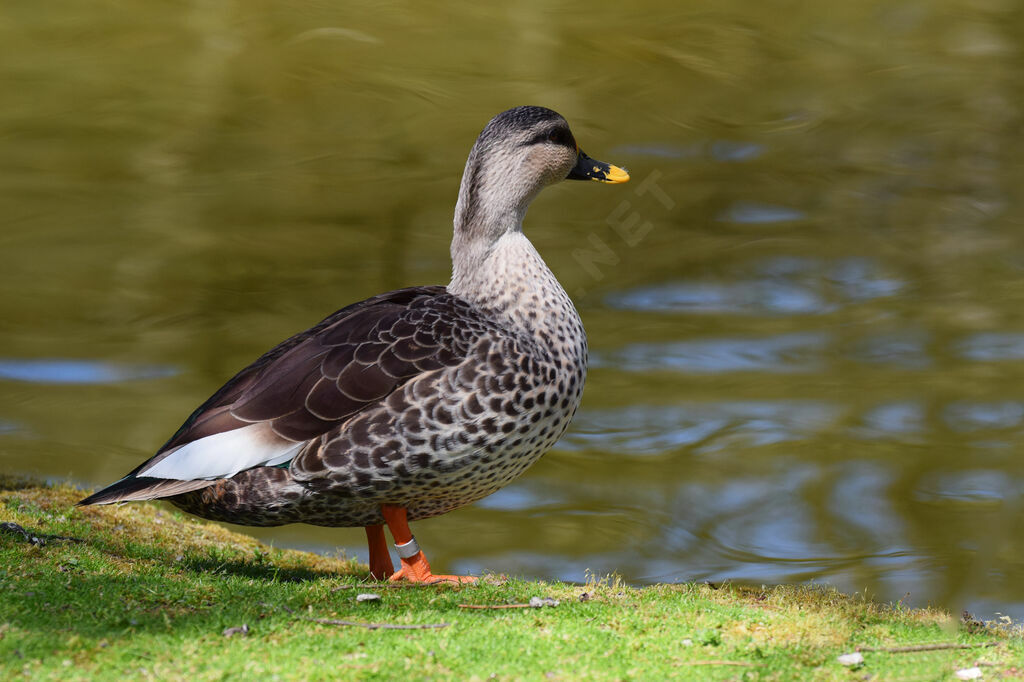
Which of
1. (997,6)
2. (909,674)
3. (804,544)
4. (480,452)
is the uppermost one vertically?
(997,6)

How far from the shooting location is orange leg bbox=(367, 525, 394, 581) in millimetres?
6082

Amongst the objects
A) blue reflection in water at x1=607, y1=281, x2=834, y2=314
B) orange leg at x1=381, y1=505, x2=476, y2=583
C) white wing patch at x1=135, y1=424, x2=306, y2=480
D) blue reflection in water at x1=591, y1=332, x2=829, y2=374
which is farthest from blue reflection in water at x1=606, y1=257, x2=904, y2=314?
white wing patch at x1=135, y1=424, x2=306, y2=480

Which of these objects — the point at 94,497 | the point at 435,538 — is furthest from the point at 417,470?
the point at 435,538

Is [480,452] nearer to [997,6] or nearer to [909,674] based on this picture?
[909,674]

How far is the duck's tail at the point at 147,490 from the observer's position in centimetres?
558

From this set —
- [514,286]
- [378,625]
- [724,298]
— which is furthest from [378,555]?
[724,298]

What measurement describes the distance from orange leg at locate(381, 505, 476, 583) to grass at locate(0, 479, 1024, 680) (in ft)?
0.54

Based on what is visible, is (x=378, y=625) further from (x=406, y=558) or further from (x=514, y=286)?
(x=514, y=286)

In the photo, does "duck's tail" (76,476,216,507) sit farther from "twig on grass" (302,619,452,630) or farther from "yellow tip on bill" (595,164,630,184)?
"yellow tip on bill" (595,164,630,184)

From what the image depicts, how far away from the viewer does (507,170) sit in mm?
6285

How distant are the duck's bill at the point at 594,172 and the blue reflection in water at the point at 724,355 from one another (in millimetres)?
7303

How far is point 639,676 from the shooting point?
451 cm

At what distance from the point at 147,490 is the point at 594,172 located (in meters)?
3.03

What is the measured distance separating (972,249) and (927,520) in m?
6.95
